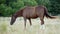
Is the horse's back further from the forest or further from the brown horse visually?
the forest

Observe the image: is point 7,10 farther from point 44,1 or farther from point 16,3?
point 44,1

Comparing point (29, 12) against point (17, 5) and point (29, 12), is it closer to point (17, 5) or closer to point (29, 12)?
point (29, 12)

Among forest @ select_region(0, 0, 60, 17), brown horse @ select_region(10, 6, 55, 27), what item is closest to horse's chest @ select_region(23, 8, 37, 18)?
brown horse @ select_region(10, 6, 55, 27)

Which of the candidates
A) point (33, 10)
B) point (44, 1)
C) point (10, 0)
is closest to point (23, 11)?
point (33, 10)

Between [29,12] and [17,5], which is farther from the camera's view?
[17,5]

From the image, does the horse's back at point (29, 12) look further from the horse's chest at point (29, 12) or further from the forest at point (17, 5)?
the forest at point (17, 5)

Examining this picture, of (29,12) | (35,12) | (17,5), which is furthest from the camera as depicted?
(17,5)

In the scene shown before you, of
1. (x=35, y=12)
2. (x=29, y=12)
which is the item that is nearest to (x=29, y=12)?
(x=29, y=12)

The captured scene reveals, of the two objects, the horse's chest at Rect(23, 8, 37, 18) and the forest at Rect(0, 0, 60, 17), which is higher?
the horse's chest at Rect(23, 8, 37, 18)

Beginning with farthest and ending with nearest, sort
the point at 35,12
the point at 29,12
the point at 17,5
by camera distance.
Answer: the point at 17,5 < the point at 29,12 < the point at 35,12

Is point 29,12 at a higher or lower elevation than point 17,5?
higher

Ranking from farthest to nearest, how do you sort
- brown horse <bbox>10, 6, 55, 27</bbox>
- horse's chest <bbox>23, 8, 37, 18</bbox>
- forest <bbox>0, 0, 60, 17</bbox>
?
forest <bbox>0, 0, 60, 17</bbox> < horse's chest <bbox>23, 8, 37, 18</bbox> < brown horse <bbox>10, 6, 55, 27</bbox>

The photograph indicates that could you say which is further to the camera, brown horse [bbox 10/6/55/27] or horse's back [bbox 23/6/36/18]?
horse's back [bbox 23/6/36/18]

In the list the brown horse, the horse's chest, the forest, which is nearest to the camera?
the brown horse
